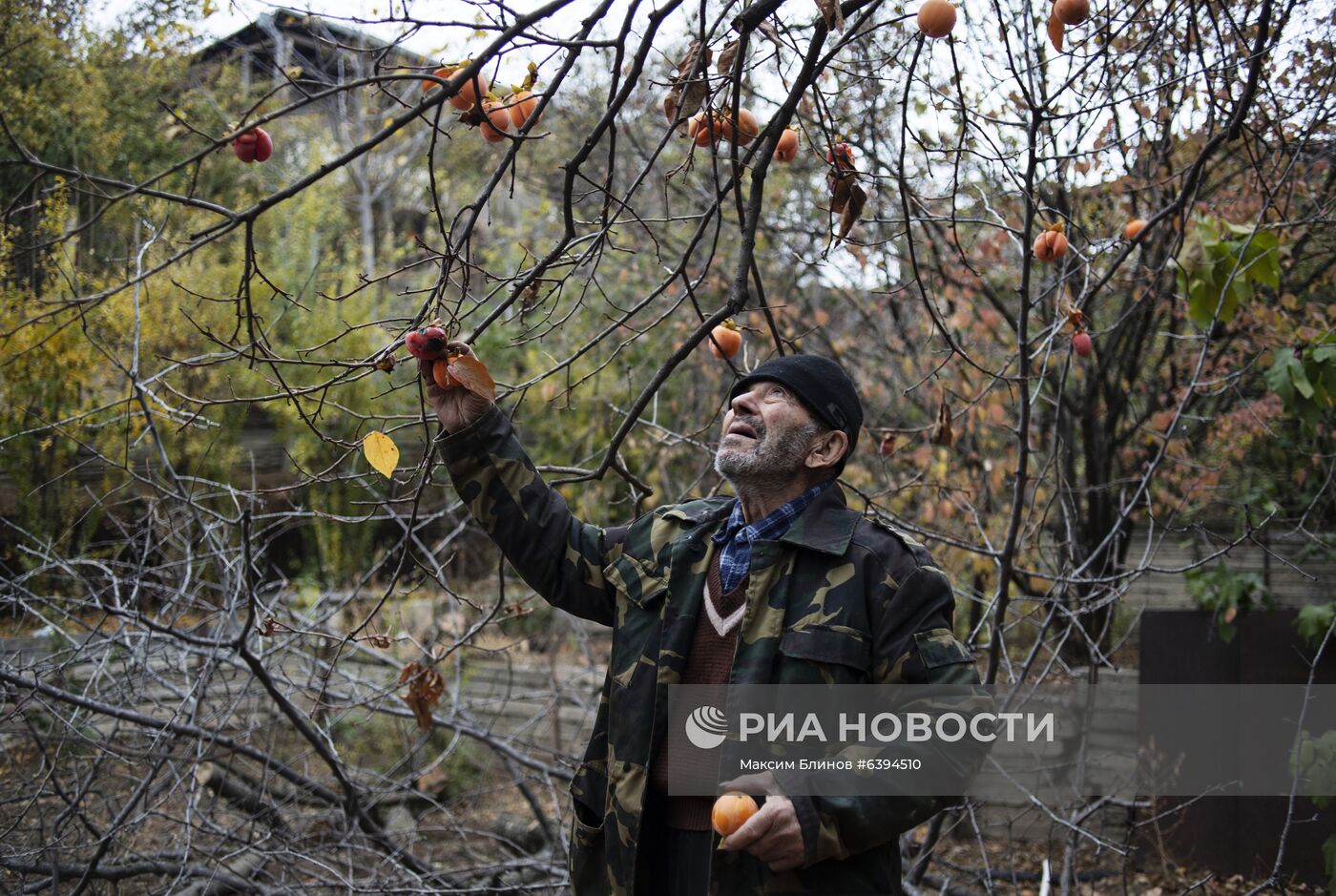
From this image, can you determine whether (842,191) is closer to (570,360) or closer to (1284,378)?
(570,360)

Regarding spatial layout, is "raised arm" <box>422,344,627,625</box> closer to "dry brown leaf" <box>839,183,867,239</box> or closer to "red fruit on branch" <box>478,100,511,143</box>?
"red fruit on branch" <box>478,100,511,143</box>

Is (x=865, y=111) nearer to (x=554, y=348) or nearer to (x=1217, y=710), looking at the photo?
(x=1217, y=710)

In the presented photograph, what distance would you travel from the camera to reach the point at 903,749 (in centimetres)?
175

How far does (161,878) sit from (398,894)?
2.81 feet

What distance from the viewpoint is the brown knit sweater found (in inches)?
75.7

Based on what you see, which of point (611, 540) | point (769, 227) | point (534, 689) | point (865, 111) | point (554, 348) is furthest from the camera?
point (554, 348)

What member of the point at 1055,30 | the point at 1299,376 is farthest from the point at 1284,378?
the point at 1055,30

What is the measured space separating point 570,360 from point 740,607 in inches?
24.7

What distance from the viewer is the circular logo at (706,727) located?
191cm

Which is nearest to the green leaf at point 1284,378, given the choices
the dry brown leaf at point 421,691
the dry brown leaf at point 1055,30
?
the dry brown leaf at point 1055,30

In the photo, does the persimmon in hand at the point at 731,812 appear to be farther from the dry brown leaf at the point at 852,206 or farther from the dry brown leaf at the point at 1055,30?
the dry brown leaf at the point at 1055,30

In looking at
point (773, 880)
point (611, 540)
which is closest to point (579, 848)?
point (773, 880)

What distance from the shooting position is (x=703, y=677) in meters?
2.00

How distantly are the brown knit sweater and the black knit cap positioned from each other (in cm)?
36
